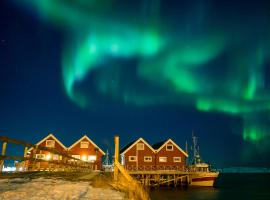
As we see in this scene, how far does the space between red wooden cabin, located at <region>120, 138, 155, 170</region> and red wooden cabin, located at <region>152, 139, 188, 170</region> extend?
1.42 m

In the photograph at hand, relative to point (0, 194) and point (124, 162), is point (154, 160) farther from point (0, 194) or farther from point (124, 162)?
point (0, 194)

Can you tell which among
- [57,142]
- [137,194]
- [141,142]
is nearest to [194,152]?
[141,142]

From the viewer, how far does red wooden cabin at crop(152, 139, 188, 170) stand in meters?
53.2

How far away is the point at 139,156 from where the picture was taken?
52.5 m

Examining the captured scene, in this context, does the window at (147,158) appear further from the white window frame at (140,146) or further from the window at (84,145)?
the window at (84,145)

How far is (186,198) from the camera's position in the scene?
3619cm

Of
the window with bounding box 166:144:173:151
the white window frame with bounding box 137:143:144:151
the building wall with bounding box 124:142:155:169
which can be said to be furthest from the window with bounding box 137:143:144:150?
the window with bounding box 166:144:173:151

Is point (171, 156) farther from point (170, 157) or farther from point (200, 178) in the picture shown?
point (200, 178)

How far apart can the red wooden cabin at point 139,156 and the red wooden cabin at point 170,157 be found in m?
1.42

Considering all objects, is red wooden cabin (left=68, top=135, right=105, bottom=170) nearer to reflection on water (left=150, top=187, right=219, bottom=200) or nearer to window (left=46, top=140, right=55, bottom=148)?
window (left=46, top=140, right=55, bottom=148)

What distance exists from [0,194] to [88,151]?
45.3 metres

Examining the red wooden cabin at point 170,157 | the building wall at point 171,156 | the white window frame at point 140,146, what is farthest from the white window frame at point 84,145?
the building wall at point 171,156

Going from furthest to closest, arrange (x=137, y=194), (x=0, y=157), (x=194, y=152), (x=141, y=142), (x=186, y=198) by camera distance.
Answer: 1. (x=194, y=152)
2. (x=141, y=142)
3. (x=186, y=198)
4. (x=137, y=194)
5. (x=0, y=157)

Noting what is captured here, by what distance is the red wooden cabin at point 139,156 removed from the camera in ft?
171
